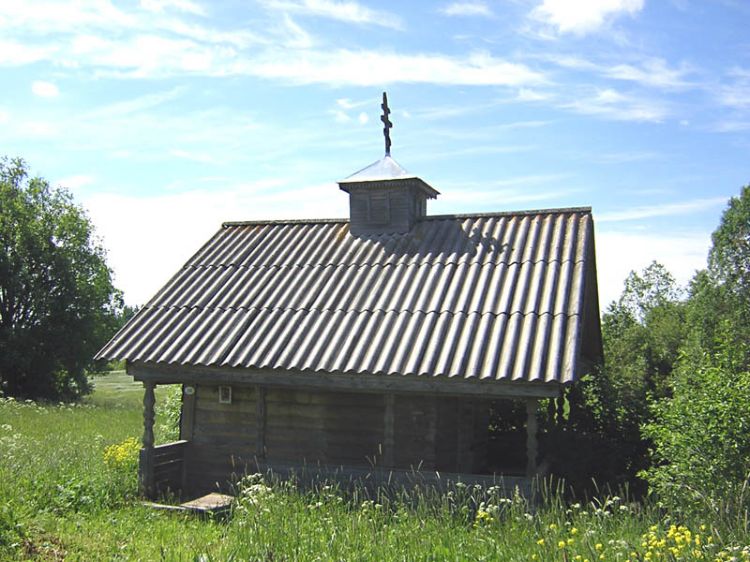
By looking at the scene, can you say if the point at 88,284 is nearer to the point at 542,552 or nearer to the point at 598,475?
the point at 598,475

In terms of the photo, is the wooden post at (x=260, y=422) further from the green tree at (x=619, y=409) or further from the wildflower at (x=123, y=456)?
the green tree at (x=619, y=409)

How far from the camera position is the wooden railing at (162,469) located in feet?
41.3

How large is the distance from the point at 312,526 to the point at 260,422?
14.5ft

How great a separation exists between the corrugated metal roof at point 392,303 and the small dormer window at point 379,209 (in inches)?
17.3

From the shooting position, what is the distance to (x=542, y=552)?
6.81 metres

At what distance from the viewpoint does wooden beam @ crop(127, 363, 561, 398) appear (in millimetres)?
10266

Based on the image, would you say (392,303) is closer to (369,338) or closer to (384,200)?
(369,338)

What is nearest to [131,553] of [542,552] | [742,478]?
[542,552]

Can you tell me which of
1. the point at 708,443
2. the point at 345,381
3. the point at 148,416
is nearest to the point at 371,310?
the point at 345,381

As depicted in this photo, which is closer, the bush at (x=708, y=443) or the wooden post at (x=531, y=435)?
the bush at (x=708, y=443)

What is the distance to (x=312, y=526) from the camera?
8242 mm

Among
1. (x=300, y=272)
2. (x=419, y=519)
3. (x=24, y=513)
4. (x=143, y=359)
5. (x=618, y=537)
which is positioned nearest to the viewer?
(x=618, y=537)

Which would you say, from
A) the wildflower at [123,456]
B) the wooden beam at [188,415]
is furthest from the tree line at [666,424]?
the wildflower at [123,456]

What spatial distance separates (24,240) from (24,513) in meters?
32.9
